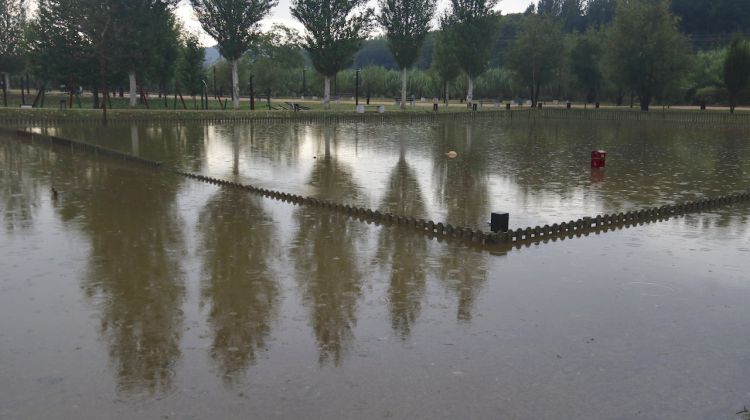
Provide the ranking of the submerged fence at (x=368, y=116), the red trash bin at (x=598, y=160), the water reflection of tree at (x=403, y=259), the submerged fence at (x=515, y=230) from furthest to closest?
1. the submerged fence at (x=368, y=116)
2. the red trash bin at (x=598, y=160)
3. the submerged fence at (x=515, y=230)
4. the water reflection of tree at (x=403, y=259)

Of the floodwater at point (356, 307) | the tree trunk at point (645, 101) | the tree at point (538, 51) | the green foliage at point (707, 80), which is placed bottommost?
the floodwater at point (356, 307)

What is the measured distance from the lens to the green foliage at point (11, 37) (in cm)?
6588

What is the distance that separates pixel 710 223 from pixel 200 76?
63169 mm

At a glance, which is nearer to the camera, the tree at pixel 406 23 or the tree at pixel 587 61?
the tree at pixel 406 23

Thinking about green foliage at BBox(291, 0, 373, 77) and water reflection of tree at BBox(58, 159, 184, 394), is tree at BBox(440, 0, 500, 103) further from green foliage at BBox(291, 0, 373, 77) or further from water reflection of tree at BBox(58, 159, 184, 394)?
water reflection of tree at BBox(58, 159, 184, 394)

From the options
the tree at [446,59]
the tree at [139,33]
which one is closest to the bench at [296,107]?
the tree at [139,33]

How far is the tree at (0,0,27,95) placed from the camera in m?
65.9

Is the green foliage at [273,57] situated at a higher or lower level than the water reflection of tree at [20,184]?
higher

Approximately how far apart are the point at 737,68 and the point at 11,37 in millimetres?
75752

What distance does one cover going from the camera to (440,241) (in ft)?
51.0

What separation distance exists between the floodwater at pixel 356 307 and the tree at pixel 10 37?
5137 centimetres

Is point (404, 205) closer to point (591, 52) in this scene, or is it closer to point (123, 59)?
point (123, 59)

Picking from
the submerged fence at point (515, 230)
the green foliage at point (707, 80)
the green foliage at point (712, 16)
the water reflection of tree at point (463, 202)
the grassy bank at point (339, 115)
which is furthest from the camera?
the green foliage at point (712, 16)

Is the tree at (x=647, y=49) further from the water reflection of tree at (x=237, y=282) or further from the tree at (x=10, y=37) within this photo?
the tree at (x=10, y=37)
